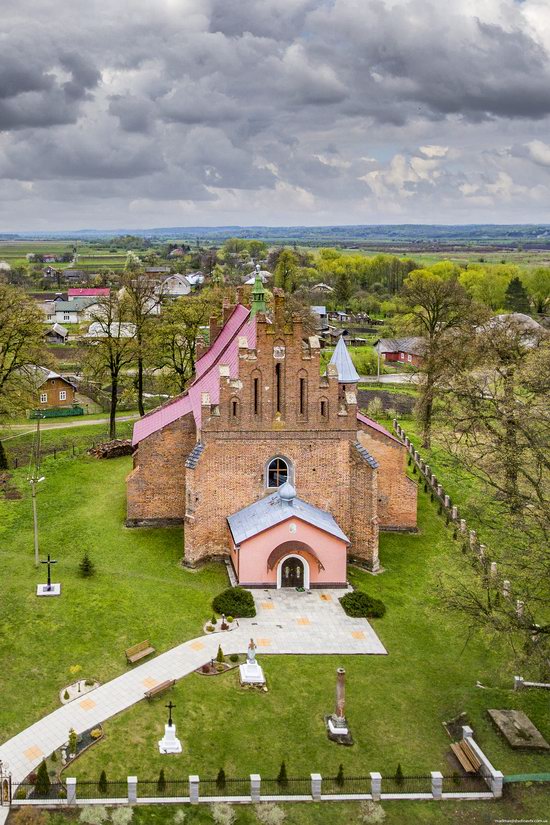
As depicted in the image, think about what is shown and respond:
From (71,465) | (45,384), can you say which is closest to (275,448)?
(71,465)

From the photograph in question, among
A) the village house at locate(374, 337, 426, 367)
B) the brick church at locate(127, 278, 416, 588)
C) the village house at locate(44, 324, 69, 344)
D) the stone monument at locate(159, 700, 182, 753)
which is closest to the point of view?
the stone monument at locate(159, 700, 182, 753)

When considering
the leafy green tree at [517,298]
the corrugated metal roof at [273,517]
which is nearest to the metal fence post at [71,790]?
the corrugated metal roof at [273,517]

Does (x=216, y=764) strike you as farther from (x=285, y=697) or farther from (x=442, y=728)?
(x=442, y=728)

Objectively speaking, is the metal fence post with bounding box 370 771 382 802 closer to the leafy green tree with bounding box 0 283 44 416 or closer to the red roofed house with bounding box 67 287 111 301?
the leafy green tree with bounding box 0 283 44 416

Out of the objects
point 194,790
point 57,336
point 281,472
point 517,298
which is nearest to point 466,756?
point 194,790

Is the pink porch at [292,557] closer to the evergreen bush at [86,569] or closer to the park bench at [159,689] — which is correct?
the evergreen bush at [86,569]

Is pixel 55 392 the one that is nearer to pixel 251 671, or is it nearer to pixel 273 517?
pixel 273 517

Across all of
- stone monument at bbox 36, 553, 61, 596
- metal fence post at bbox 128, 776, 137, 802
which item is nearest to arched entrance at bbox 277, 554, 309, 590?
stone monument at bbox 36, 553, 61, 596

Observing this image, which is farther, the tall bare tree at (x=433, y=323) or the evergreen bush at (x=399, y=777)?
the tall bare tree at (x=433, y=323)
